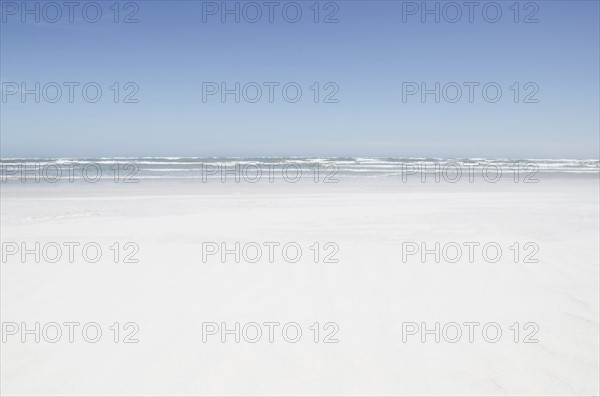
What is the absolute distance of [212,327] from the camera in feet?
12.5

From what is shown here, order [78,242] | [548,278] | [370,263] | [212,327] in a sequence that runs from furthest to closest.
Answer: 1. [78,242]
2. [370,263]
3. [548,278]
4. [212,327]

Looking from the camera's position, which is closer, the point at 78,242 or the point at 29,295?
the point at 29,295

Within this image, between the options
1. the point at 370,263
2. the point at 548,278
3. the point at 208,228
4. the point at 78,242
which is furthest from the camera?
the point at 208,228

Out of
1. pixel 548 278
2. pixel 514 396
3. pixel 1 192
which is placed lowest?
pixel 514 396

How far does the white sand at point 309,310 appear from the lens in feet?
10.1

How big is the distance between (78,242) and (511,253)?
235 inches

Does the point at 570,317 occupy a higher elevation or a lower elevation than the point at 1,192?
lower

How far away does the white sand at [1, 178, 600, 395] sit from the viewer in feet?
10.1

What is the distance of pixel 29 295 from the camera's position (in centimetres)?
452

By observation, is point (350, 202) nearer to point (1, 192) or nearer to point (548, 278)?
point (548, 278)

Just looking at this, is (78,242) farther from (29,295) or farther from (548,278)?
(548,278)

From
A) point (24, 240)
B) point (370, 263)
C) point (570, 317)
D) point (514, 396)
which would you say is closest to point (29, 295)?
point (24, 240)

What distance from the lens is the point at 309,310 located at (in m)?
4.18

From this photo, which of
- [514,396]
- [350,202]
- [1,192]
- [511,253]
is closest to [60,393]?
Answer: [514,396]
